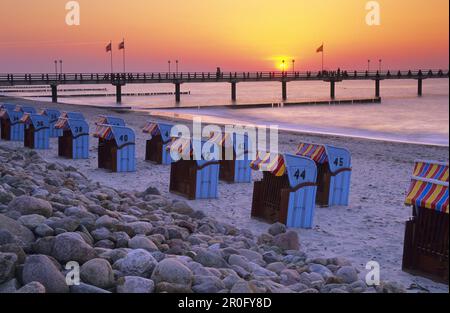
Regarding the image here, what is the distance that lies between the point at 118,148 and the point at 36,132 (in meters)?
4.44

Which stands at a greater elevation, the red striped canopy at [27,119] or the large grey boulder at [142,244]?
the red striped canopy at [27,119]

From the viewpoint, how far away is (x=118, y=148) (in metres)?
12.2

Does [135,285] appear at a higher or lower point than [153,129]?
lower

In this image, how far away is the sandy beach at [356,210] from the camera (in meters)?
6.71

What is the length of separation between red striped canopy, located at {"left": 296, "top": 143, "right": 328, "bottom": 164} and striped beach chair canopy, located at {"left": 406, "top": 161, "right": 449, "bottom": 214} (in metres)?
3.54

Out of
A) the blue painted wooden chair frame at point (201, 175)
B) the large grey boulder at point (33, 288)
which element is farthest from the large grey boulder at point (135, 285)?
the blue painted wooden chair frame at point (201, 175)

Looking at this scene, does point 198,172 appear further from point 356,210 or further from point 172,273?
point 172,273

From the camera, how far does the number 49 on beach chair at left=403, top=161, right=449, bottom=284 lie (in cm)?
541

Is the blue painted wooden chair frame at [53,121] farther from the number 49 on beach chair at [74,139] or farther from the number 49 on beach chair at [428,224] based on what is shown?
the number 49 on beach chair at [428,224]

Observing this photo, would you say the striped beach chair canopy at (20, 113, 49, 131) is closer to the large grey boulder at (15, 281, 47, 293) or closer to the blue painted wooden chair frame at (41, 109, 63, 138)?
the blue painted wooden chair frame at (41, 109, 63, 138)

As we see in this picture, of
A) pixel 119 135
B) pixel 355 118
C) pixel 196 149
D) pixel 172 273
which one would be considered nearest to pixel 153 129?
pixel 119 135

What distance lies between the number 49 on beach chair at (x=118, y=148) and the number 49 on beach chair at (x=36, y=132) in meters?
3.71
